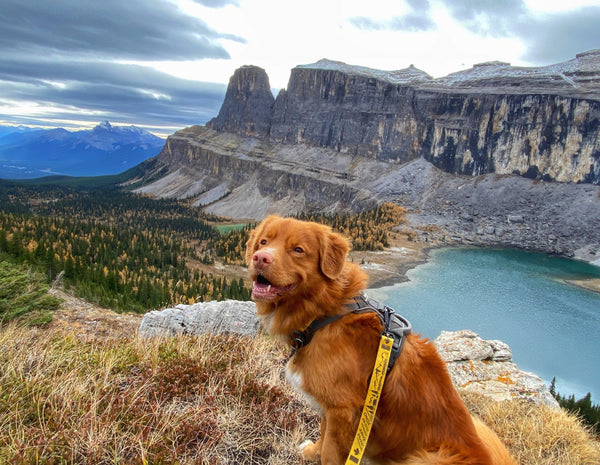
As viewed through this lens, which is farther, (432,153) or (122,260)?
(432,153)

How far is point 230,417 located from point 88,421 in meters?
1.20

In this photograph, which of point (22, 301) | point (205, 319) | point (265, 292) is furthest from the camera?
point (22, 301)

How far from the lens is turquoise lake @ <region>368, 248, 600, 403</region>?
2050 centimetres

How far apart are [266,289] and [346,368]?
31.8 inches

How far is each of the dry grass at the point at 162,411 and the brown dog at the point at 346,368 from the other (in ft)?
3.39

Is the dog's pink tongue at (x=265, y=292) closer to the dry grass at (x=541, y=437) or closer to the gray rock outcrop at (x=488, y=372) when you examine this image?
the dry grass at (x=541, y=437)

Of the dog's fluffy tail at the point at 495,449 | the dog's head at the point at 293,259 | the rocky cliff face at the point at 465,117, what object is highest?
the rocky cliff face at the point at 465,117

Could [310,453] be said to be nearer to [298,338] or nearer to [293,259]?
[298,338]

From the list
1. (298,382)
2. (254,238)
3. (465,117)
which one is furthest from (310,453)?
(465,117)

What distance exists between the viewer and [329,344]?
8.91 feet

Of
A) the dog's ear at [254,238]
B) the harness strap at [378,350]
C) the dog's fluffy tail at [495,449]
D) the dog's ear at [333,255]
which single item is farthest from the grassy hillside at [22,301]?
the dog's fluffy tail at [495,449]

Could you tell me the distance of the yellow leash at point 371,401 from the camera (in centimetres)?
252

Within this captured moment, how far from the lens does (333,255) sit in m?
2.84

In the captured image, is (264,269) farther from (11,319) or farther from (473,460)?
(11,319)
